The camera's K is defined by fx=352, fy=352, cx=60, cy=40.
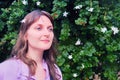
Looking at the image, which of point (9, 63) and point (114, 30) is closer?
point (9, 63)

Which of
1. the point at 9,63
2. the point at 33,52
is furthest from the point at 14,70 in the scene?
the point at 33,52

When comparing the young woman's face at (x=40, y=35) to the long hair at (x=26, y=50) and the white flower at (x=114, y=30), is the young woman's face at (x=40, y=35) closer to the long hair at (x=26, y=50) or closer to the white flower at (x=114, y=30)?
the long hair at (x=26, y=50)

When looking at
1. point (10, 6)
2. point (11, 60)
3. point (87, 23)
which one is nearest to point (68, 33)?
point (87, 23)

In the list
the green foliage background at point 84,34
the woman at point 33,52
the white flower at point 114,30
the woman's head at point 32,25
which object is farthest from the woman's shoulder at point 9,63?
the white flower at point 114,30

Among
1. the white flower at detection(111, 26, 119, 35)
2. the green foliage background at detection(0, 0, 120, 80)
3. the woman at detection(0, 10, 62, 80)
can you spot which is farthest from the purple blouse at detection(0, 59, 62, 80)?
the white flower at detection(111, 26, 119, 35)

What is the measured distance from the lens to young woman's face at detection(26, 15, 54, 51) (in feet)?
7.95

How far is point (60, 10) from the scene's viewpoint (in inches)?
157

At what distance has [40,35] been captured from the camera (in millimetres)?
2424

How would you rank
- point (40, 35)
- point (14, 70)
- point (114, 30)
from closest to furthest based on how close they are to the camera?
1. point (14, 70)
2. point (40, 35)
3. point (114, 30)

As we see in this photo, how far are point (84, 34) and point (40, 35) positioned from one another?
1.69 meters

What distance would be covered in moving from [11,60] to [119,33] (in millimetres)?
2053

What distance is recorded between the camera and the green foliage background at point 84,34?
12.8 feet

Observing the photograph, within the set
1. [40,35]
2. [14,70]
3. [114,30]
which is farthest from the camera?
[114,30]

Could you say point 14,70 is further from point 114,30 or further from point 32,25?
point 114,30
